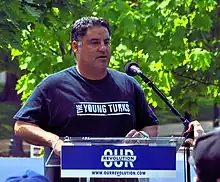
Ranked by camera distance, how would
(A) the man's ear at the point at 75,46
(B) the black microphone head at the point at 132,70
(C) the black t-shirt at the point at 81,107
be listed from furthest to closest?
(A) the man's ear at the point at 75,46 < (B) the black microphone head at the point at 132,70 < (C) the black t-shirt at the point at 81,107

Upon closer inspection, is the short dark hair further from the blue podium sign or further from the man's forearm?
the blue podium sign

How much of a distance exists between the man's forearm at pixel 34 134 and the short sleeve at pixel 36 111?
0.12ft

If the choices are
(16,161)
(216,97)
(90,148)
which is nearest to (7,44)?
(16,161)

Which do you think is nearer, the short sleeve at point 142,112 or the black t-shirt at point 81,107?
the black t-shirt at point 81,107

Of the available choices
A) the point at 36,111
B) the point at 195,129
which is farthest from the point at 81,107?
the point at 195,129

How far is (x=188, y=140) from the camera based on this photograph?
13.1ft

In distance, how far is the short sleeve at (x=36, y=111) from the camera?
4.58 meters

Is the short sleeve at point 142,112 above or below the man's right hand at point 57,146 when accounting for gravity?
above

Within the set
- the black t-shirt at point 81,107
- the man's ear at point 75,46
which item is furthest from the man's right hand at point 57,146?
the man's ear at point 75,46

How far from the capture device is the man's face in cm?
460

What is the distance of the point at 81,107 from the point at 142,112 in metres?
0.47

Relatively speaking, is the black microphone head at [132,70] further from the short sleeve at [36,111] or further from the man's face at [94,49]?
the short sleeve at [36,111]

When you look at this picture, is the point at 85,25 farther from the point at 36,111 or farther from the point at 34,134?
the point at 34,134

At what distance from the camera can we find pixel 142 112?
15.8 ft
